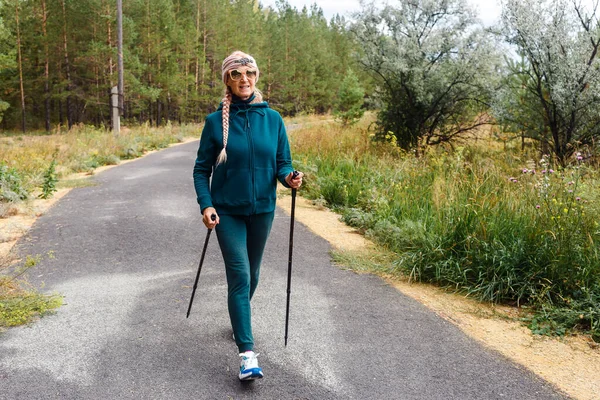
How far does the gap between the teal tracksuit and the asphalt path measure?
58 cm

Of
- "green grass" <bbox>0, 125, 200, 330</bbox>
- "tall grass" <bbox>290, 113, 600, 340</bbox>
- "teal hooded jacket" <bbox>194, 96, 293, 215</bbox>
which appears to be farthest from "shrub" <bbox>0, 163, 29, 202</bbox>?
"teal hooded jacket" <bbox>194, 96, 293, 215</bbox>

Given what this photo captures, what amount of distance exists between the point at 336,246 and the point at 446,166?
3473 mm

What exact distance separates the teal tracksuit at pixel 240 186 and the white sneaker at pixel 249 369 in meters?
0.06

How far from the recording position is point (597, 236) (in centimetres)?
476

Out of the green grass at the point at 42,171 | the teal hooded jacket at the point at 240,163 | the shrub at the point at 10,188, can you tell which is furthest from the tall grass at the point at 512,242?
the shrub at the point at 10,188

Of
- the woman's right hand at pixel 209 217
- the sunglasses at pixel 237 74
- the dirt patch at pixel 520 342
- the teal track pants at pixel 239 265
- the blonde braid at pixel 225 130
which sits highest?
the sunglasses at pixel 237 74

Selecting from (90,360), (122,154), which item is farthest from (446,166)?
(122,154)

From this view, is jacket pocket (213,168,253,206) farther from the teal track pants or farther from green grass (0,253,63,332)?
green grass (0,253,63,332)

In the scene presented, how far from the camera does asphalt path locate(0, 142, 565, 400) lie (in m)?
3.20

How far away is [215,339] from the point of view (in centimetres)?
388

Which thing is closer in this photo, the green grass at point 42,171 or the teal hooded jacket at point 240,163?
the teal hooded jacket at point 240,163

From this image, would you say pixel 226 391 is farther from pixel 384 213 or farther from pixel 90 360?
pixel 384 213

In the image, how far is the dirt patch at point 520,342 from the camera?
11.3 ft

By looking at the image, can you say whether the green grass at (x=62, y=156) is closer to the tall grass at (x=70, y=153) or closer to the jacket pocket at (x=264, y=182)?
the tall grass at (x=70, y=153)
